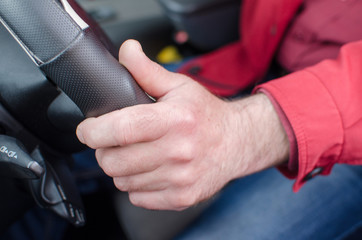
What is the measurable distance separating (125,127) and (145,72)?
81 mm

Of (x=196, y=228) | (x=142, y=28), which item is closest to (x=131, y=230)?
(x=196, y=228)

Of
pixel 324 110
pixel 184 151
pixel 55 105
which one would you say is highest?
pixel 55 105

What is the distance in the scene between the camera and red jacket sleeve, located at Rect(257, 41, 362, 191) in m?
0.47

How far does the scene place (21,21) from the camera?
0.30 meters

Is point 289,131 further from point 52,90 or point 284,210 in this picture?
point 52,90

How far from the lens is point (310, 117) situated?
18.4 inches

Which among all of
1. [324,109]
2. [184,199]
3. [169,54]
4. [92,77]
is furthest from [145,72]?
[169,54]

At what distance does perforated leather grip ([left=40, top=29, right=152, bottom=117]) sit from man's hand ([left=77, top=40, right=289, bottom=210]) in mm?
15

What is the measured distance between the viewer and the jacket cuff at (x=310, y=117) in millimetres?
467

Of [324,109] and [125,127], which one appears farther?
[324,109]

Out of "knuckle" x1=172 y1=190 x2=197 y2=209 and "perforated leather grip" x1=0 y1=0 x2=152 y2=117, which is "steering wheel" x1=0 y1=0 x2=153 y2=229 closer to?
"perforated leather grip" x1=0 y1=0 x2=152 y2=117

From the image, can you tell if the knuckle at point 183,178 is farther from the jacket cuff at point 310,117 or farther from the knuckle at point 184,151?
the jacket cuff at point 310,117

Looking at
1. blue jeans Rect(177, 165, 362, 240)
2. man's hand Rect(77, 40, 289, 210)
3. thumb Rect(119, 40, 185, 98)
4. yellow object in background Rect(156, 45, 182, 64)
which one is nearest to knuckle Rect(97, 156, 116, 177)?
man's hand Rect(77, 40, 289, 210)

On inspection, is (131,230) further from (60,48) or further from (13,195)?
(60,48)
